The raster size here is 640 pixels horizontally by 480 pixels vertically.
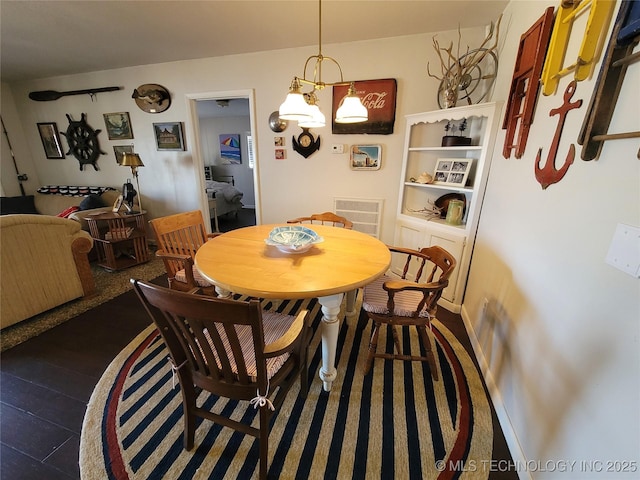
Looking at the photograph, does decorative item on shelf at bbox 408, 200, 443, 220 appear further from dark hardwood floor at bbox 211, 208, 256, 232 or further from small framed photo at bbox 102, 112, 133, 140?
small framed photo at bbox 102, 112, 133, 140

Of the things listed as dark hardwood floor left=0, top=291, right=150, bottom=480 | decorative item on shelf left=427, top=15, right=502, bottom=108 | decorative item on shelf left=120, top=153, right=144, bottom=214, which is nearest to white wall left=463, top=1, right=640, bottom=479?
decorative item on shelf left=427, top=15, right=502, bottom=108

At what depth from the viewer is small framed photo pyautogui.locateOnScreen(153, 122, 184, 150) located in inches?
132

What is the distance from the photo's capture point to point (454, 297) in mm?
2262

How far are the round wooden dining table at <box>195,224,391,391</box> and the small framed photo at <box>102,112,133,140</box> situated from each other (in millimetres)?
3274

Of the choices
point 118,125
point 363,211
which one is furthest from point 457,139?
point 118,125

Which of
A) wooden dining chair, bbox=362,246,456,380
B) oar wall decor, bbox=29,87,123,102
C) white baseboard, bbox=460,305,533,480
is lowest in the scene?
white baseboard, bbox=460,305,533,480

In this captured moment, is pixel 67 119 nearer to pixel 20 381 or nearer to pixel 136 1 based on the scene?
pixel 136 1

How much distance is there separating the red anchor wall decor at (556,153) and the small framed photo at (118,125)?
15.4 ft

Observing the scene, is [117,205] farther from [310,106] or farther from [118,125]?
[310,106]

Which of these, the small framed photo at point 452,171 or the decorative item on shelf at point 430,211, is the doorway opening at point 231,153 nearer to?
the decorative item on shelf at point 430,211

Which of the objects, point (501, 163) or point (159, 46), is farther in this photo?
point (159, 46)

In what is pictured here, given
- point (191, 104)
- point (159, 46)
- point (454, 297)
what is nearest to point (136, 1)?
point (159, 46)

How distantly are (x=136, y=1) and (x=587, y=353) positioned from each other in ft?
10.9

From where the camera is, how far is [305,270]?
1.26 m
